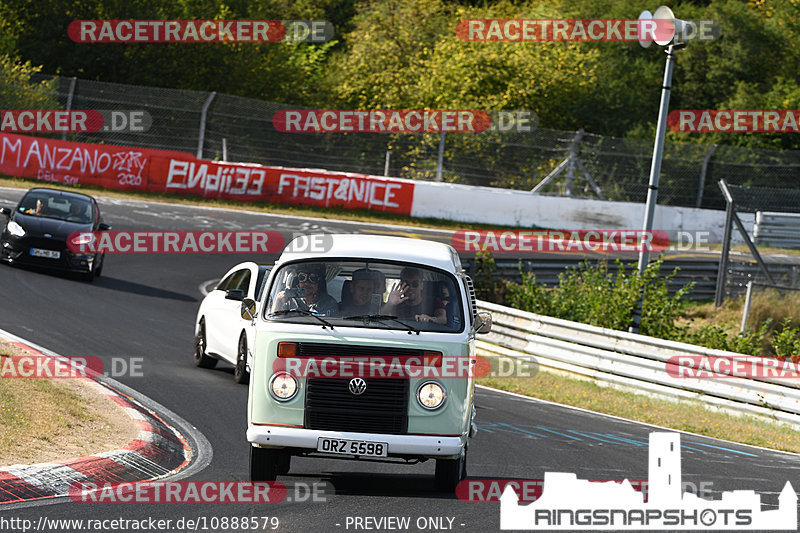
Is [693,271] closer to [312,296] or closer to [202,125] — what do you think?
[202,125]

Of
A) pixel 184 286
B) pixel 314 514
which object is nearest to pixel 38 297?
pixel 184 286

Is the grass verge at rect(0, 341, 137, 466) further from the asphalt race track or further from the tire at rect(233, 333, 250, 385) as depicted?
the tire at rect(233, 333, 250, 385)

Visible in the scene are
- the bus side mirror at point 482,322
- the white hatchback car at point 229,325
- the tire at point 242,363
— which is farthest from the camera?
the white hatchback car at point 229,325

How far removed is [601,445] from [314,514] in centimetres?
503

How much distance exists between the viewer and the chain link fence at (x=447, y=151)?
113 ft

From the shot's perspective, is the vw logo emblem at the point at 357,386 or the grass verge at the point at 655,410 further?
the grass verge at the point at 655,410

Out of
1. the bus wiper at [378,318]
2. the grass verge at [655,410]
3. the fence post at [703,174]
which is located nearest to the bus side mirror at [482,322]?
the bus wiper at [378,318]

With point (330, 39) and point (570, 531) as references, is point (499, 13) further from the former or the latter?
point (570, 531)

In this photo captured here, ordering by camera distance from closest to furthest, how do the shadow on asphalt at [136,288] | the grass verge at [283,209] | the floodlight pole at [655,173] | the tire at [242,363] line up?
the tire at [242,363] < the floodlight pole at [655,173] < the shadow on asphalt at [136,288] < the grass verge at [283,209]

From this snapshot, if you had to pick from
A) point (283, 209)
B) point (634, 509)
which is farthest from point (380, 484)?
point (283, 209)

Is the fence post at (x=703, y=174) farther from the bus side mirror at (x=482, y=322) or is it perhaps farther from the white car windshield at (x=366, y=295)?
the white car windshield at (x=366, y=295)

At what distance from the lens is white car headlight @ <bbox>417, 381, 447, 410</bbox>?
796cm

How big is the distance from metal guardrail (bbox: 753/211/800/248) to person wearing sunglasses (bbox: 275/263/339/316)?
22.6 meters

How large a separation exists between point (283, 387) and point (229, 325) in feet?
19.4
